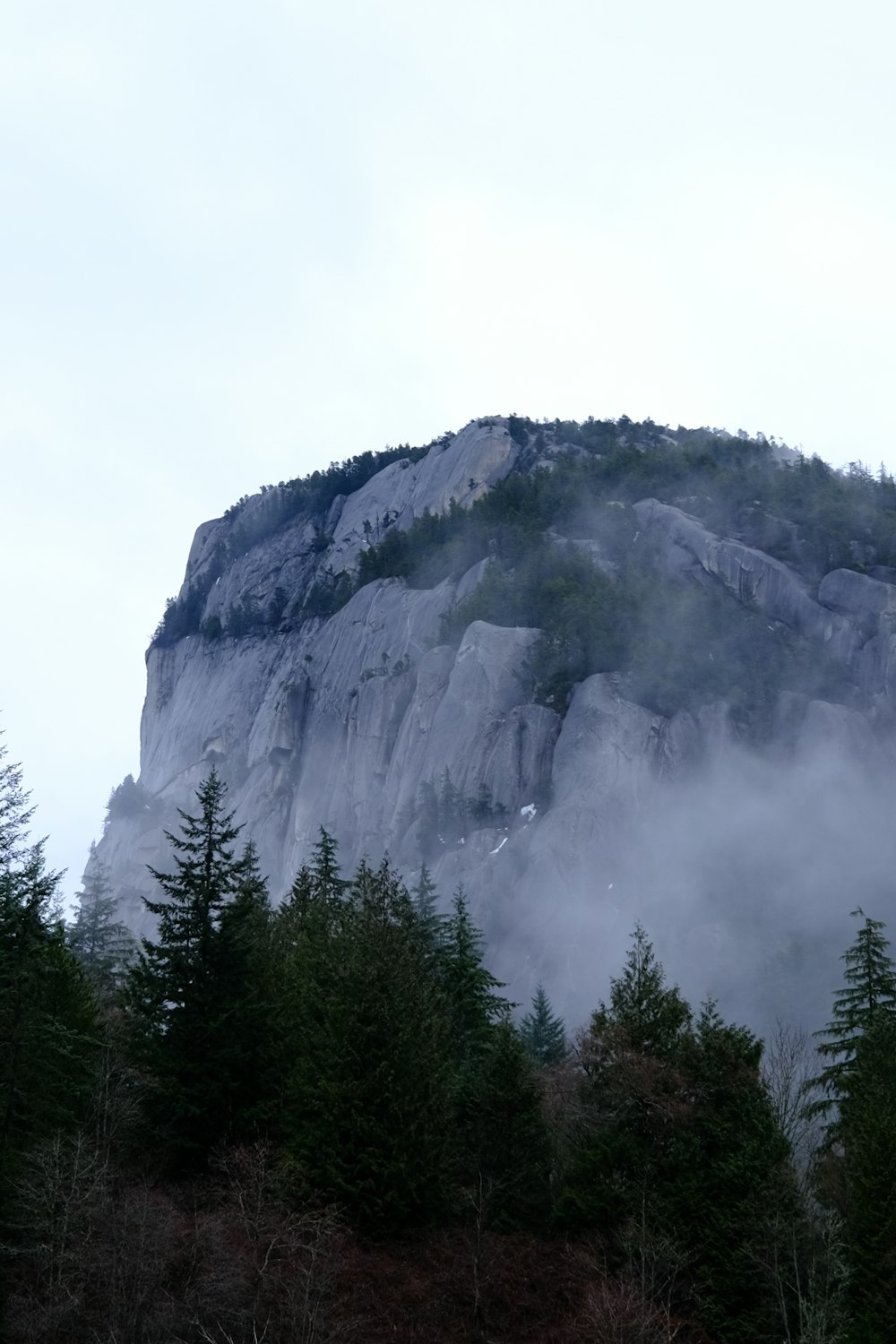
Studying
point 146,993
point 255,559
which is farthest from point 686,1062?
point 255,559

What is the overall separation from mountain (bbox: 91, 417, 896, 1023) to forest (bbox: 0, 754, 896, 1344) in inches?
1746

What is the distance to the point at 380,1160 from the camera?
117 ft

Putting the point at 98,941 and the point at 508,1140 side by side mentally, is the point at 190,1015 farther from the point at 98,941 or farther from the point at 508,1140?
the point at 98,941

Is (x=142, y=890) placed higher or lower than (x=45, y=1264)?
higher

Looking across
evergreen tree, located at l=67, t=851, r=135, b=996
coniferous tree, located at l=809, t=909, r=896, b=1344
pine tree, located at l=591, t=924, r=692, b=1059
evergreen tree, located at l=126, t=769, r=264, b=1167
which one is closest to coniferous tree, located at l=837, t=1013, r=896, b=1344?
coniferous tree, located at l=809, t=909, r=896, b=1344

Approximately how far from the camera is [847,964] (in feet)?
256

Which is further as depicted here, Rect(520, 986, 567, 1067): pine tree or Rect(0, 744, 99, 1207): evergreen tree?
Rect(520, 986, 567, 1067): pine tree

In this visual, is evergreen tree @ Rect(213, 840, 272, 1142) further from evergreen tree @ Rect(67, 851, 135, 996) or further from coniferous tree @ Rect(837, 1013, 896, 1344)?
evergreen tree @ Rect(67, 851, 135, 996)

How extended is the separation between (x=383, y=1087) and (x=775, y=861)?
61.8 meters

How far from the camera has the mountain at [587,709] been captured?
9106 centimetres

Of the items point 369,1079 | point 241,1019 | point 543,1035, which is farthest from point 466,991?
point 369,1079

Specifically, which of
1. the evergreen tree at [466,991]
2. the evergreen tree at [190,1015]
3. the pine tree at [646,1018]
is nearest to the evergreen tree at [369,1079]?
the evergreen tree at [190,1015]

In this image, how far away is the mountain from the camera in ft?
299

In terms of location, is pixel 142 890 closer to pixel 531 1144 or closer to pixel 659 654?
pixel 659 654
